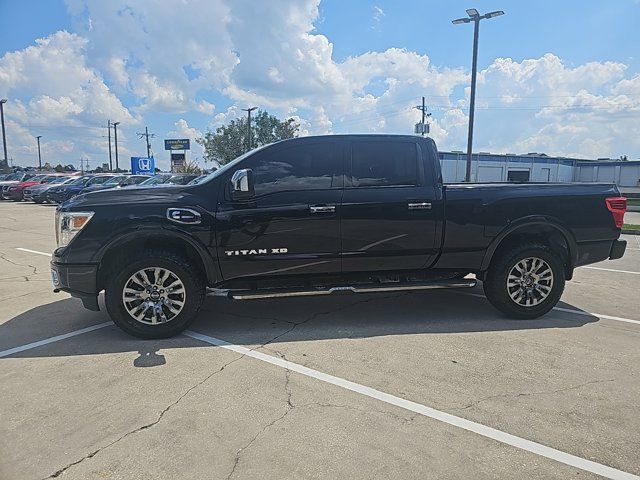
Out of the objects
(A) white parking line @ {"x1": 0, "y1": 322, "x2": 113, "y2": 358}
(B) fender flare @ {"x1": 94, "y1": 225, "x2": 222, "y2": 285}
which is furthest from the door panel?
(A) white parking line @ {"x1": 0, "y1": 322, "x2": 113, "y2": 358}

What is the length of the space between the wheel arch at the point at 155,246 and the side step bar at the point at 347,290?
0.89 feet

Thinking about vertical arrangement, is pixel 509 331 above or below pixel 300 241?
below

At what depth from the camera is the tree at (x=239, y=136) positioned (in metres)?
74.1

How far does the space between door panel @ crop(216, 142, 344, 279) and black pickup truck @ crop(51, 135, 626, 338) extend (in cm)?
1

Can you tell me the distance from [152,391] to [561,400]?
10.1 ft

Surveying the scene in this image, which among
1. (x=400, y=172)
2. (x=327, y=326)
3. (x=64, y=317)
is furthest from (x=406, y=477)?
(x=64, y=317)

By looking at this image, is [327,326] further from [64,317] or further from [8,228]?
[8,228]

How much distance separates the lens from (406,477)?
102 inches

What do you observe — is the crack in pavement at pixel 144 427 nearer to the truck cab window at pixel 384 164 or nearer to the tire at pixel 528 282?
the truck cab window at pixel 384 164

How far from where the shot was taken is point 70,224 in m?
4.54

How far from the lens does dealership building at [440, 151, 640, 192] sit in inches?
1964

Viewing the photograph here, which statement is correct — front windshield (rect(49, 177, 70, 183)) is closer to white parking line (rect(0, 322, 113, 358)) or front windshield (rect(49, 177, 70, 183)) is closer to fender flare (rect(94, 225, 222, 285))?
white parking line (rect(0, 322, 113, 358))

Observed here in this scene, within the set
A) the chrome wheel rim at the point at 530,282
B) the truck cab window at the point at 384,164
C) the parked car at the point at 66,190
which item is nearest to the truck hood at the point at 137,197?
the truck cab window at the point at 384,164

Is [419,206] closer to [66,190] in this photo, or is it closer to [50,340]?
[50,340]
